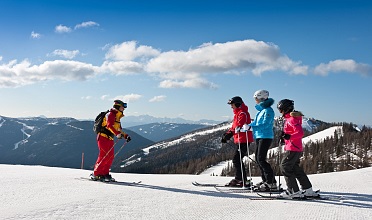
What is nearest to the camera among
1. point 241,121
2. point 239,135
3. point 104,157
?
point 241,121

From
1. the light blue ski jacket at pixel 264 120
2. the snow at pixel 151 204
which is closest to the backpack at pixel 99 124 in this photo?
the snow at pixel 151 204

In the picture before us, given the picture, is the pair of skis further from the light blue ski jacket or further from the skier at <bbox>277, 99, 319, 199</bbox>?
the light blue ski jacket

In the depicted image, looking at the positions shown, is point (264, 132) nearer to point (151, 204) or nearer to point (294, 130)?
point (294, 130)

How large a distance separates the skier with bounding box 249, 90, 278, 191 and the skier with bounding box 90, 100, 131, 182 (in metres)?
3.66

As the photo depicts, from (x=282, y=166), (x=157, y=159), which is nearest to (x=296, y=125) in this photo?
(x=282, y=166)

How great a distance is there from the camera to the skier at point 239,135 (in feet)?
29.1

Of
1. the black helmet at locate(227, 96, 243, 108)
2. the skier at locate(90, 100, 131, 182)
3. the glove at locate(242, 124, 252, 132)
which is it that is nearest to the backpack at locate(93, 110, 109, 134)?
the skier at locate(90, 100, 131, 182)

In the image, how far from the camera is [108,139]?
9867 mm

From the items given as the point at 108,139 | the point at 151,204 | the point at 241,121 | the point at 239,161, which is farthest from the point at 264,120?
the point at 108,139

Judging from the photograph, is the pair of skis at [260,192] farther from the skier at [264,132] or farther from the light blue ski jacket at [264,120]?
the light blue ski jacket at [264,120]

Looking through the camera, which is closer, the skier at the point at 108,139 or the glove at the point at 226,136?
the glove at the point at 226,136

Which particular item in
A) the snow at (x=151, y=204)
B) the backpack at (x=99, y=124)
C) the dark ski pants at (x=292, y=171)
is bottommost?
the snow at (x=151, y=204)

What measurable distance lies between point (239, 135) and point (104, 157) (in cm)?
377

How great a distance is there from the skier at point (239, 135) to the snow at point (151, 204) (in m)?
1.01
